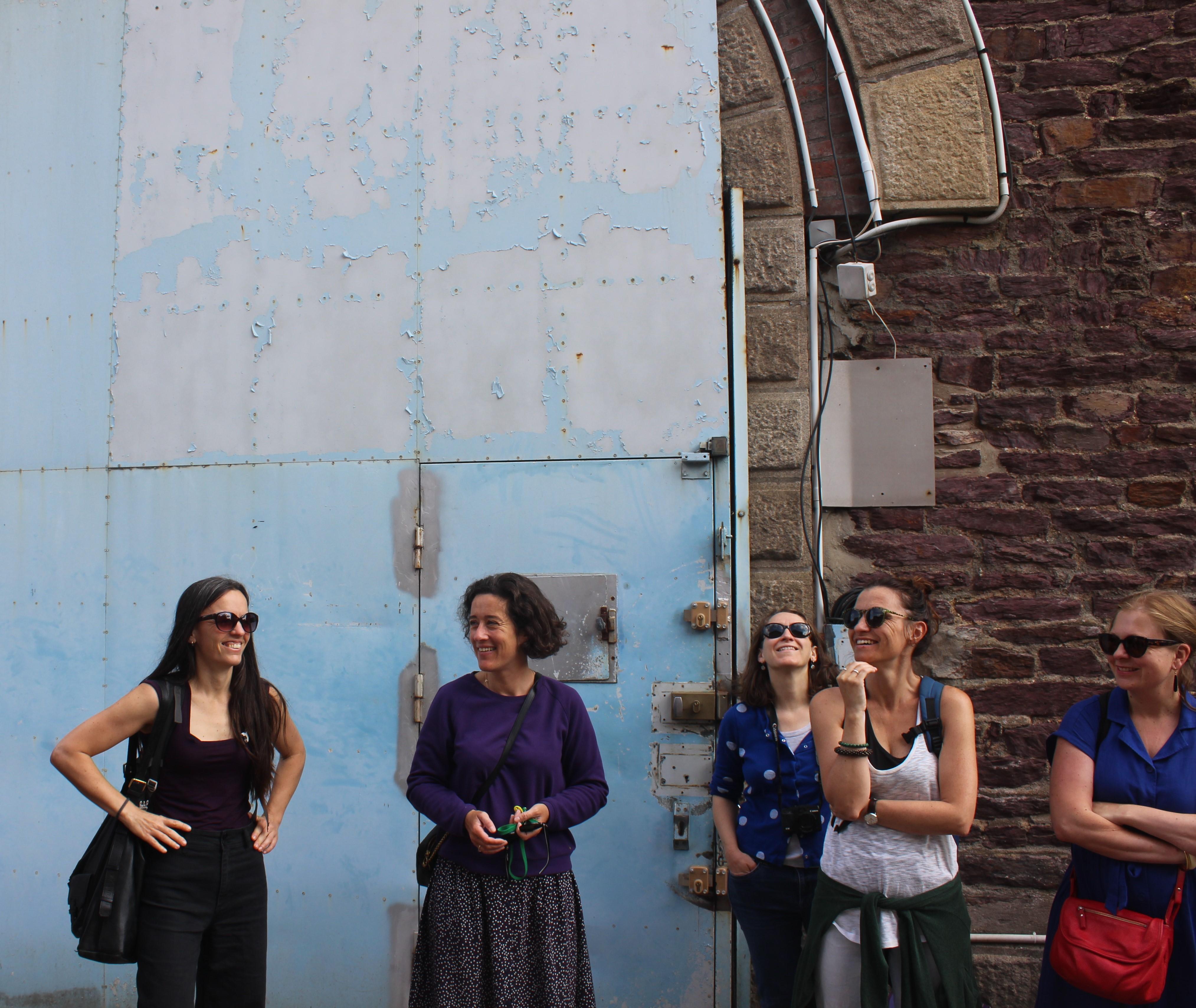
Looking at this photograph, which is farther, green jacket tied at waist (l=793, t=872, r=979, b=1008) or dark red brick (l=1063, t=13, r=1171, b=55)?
dark red brick (l=1063, t=13, r=1171, b=55)

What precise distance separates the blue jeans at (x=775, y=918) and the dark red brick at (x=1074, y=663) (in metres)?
1.47

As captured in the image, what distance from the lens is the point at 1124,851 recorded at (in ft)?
7.32

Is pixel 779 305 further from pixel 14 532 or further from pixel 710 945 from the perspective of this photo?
pixel 14 532

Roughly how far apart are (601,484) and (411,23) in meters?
2.16

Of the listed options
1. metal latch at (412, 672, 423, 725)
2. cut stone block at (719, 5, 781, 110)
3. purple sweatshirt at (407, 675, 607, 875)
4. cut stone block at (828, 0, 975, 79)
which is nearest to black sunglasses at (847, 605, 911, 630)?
purple sweatshirt at (407, 675, 607, 875)

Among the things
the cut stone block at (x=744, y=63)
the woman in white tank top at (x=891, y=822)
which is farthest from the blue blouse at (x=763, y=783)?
the cut stone block at (x=744, y=63)

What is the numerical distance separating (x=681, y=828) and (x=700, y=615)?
818 millimetres

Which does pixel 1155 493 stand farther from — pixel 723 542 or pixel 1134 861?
pixel 1134 861

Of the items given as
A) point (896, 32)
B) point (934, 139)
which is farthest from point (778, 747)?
point (896, 32)

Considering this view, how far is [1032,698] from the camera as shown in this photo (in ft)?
11.7

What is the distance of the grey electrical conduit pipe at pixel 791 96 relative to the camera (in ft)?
12.5

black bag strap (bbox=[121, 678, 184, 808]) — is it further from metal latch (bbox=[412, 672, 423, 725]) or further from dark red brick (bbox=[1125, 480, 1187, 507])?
dark red brick (bbox=[1125, 480, 1187, 507])

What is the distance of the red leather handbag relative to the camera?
2.14 m

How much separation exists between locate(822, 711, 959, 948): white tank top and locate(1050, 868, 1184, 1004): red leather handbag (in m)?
0.31
